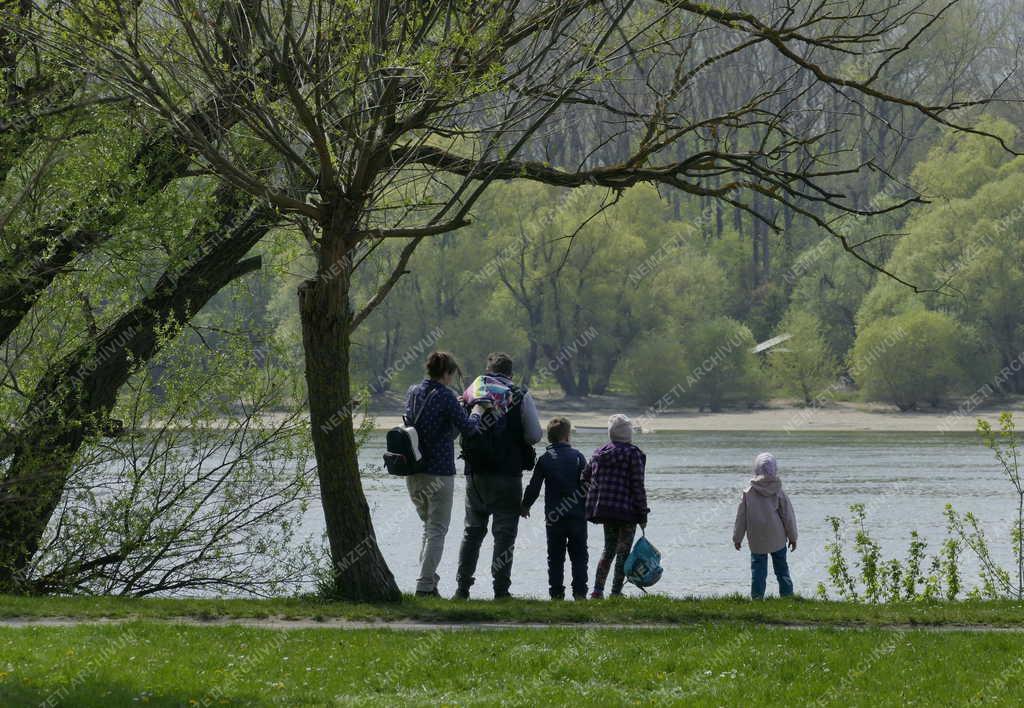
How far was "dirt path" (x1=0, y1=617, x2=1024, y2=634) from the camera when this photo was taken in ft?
31.0

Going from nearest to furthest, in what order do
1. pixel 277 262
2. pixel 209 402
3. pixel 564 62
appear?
pixel 564 62
pixel 209 402
pixel 277 262

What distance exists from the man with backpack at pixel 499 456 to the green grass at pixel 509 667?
1.96 metres

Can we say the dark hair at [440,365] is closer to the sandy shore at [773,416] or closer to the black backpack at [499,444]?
the black backpack at [499,444]

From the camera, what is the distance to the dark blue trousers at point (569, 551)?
453 inches

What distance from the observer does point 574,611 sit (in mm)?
10039

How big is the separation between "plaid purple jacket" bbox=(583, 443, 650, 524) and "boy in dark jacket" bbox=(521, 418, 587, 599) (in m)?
0.12

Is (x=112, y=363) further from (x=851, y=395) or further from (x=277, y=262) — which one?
(x=851, y=395)

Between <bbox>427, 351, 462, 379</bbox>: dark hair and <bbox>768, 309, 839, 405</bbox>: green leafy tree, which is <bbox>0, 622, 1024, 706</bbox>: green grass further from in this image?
<bbox>768, 309, 839, 405</bbox>: green leafy tree

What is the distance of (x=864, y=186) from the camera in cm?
8381

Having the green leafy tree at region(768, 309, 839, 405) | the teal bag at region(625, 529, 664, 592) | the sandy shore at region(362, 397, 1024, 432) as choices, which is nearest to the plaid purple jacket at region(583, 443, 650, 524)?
the teal bag at region(625, 529, 664, 592)

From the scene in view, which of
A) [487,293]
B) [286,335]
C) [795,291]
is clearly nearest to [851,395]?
[795,291]

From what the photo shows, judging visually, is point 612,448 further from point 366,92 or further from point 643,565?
point 366,92

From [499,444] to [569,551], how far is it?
51.9 inches

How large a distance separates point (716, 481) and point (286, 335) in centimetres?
2313
